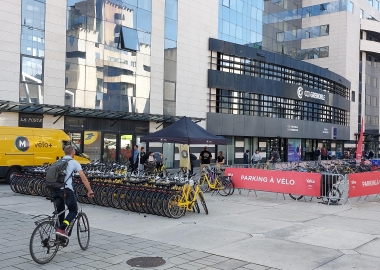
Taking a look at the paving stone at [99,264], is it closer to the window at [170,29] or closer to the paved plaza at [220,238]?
the paved plaza at [220,238]

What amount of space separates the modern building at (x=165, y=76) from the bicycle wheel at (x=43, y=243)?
14.7 m

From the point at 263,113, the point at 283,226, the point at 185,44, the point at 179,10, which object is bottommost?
the point at 283,226

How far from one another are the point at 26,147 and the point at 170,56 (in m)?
13.9

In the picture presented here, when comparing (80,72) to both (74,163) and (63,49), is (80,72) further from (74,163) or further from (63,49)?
(74,163)

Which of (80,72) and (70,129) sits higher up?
(80,72)

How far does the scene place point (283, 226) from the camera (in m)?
10.7

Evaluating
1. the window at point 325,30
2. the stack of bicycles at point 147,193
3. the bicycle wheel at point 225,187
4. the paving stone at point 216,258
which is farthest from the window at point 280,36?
the paving stone at point 216,258

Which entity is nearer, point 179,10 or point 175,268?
point 175,268

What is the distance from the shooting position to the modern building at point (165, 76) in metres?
22.2

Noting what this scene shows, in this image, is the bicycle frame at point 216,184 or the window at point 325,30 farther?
the window at point 325,30

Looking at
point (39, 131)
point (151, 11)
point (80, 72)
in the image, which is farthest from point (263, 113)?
point (39, 131)

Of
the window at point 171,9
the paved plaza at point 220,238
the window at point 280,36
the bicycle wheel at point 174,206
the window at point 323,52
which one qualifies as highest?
the window at point 323,52

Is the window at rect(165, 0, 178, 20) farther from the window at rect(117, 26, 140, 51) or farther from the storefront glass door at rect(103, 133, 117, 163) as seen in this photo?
the storefront glass door at rect(103, 133, 117, 163)

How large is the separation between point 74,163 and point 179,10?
2558 centimetres
